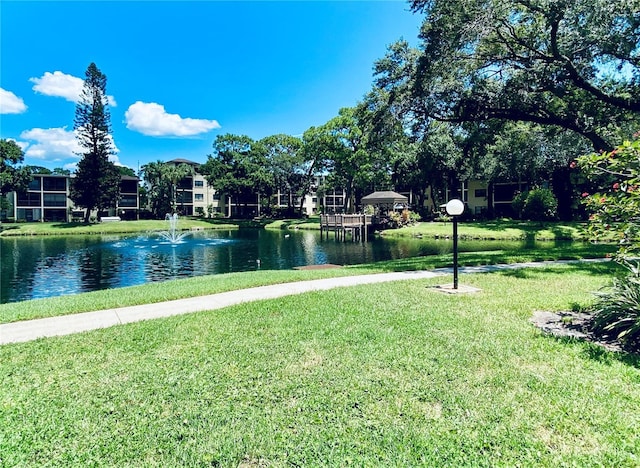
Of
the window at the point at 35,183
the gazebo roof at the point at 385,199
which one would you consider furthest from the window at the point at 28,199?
the gazebo roof at the point at 385,199

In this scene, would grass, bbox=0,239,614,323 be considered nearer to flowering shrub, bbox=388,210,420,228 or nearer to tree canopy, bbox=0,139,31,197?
flowering shrub, bbox=388,210,420,228

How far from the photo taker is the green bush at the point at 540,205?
3619cm

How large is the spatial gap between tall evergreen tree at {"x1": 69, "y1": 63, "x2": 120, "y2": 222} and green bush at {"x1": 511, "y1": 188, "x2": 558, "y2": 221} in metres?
53.4

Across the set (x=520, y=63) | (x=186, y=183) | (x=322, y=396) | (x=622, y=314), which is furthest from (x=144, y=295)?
(x=186, y=183)

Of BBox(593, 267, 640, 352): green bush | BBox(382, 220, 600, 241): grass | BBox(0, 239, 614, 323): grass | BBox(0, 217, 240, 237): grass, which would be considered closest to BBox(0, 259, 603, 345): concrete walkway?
BBox(0, 239, 614, 323): grass

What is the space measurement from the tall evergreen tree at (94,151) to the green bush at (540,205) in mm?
53408

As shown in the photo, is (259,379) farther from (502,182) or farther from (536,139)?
(502,182)

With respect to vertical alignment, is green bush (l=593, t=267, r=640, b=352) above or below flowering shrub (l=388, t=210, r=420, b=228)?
below

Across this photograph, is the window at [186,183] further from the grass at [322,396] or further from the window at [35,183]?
the grass at [322,396]

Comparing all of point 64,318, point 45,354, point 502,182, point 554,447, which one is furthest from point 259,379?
point 502,182

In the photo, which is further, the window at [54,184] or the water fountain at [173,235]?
the window at [54,184]

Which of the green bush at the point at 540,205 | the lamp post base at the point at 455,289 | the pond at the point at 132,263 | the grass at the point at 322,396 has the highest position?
the green bush at the point at 540,205

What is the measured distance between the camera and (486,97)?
15.2 meters

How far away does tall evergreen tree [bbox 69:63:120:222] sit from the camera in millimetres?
52688
